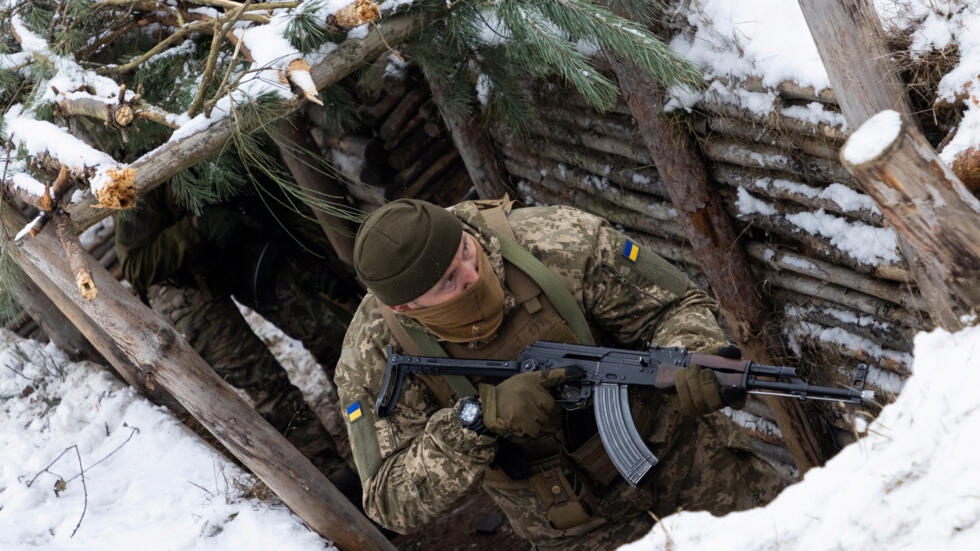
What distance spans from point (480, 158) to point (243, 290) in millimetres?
1790

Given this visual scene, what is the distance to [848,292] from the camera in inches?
167

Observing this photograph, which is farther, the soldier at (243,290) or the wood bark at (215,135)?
the soldier at (243,290)

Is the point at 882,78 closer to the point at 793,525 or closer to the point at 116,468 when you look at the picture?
the point at 793,525

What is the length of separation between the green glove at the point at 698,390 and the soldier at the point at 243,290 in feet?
10.3

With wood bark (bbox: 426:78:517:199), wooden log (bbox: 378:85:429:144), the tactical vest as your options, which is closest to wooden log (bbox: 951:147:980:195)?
the tactical vest

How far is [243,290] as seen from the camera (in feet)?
20.2

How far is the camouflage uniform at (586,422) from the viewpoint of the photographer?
3.47 m

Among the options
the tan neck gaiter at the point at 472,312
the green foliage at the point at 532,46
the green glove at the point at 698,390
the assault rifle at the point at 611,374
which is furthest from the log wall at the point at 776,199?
the tan neck gaiter at the point at 472,312

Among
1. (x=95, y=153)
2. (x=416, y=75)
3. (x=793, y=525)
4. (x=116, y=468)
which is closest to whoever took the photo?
(x=793, y=525)

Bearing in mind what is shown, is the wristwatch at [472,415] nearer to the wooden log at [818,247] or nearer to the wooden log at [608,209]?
the wooden log at [818,247]

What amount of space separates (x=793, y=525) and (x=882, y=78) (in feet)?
5.63

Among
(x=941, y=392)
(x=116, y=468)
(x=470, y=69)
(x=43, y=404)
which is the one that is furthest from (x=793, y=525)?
(x=43, y=404)

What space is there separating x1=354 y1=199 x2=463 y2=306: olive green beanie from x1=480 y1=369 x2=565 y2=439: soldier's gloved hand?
0.43 m

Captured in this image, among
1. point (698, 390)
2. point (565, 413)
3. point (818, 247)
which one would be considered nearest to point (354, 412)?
point (565, 413)
